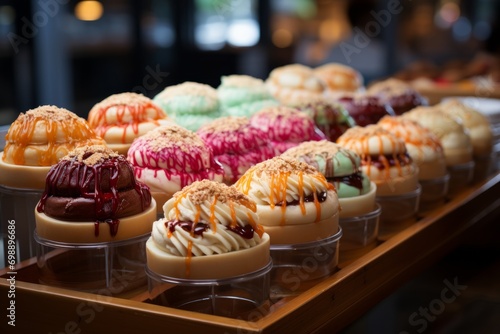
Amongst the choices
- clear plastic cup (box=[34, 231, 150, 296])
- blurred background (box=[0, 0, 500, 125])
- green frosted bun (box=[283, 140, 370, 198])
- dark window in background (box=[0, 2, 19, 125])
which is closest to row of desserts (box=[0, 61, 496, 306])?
green frosted bun (box=[283, 140, 370, 198])

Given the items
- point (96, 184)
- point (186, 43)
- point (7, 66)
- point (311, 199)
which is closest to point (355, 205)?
point (311, 199)

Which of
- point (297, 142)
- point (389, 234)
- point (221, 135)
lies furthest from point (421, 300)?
point (221, 135)

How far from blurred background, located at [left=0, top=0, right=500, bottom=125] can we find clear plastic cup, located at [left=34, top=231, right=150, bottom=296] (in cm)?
213

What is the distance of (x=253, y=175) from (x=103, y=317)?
0.54 metres

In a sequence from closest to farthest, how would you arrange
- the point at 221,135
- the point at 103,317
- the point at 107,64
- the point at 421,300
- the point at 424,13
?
the point at 103,317 → the point at 221,135 → the point at 421,300 → the point at 107,64 → the point at 424,13

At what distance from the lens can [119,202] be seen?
1734mm

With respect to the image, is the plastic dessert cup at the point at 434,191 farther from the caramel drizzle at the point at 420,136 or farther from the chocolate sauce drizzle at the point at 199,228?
the chocolate sauce drizzle at the point at 199,228

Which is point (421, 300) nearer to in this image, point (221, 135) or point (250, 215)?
point (221, 135)

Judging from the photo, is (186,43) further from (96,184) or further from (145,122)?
(96,184)

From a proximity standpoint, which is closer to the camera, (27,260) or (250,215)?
(250,215)

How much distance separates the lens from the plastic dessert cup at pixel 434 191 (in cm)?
261

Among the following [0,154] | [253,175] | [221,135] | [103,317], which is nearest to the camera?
[103,317]

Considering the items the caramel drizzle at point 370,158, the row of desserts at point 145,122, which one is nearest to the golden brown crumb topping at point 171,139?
the row of desserts at point 145,122

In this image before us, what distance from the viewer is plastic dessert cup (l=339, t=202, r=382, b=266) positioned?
6.84 feet
